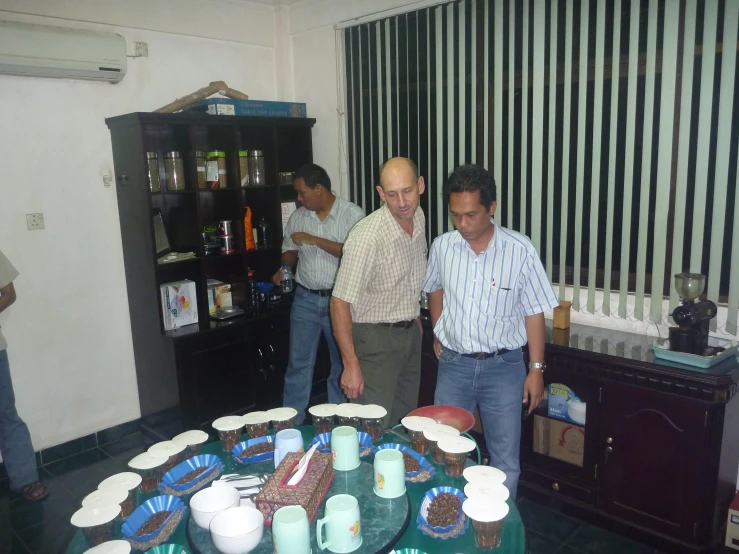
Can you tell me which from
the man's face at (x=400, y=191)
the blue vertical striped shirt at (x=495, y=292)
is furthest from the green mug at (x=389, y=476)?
the man's face at (x=400, y=191)

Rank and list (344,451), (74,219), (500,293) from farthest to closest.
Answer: (74,219), (500,293), (344,451)

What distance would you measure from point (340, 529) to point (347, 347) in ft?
3.16

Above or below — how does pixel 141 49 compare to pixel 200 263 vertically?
above

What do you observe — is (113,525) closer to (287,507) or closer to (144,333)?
(287,507)

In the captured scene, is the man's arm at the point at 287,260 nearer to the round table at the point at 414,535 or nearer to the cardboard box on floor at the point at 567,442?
A: the cardboard box on floor at the point at 567,442

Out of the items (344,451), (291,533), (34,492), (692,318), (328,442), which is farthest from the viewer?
(34,492)

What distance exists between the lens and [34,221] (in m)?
3.12

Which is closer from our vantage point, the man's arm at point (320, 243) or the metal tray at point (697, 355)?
the metal tray at point (697, 355)

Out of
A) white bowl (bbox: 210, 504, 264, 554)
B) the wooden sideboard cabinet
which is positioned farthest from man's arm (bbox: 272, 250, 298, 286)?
white bowl (bbox: 210, 504, 264, 554)

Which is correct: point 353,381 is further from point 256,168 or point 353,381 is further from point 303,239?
point 256,168

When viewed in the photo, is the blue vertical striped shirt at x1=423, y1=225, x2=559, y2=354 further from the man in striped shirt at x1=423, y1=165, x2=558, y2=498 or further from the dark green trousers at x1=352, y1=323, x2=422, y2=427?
the dark green trousers at x1=352, y1=323, x2=422, y2=427

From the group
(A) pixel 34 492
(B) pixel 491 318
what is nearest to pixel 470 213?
(B) pixel 491 318

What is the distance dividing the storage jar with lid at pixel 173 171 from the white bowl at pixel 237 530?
2.50 meters

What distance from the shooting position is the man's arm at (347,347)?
2197 millimetres
